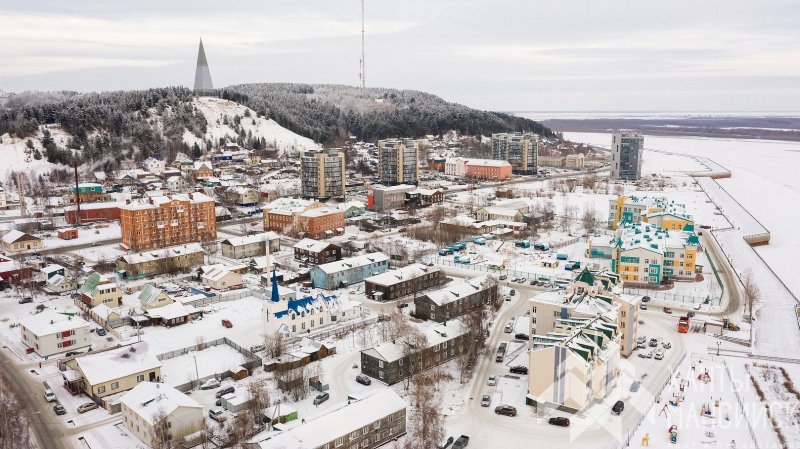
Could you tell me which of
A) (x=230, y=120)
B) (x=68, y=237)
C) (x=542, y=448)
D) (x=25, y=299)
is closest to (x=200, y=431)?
(x=542, y=448)

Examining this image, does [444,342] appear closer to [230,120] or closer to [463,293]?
[463,293]

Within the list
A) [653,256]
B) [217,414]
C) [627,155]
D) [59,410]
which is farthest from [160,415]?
[627,155]

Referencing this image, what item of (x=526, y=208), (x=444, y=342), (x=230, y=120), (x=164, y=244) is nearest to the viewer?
(x=444, y=342)

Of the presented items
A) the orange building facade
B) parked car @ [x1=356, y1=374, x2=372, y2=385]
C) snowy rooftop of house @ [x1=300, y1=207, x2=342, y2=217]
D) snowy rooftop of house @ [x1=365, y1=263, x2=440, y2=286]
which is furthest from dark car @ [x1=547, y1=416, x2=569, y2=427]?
the orange building facade

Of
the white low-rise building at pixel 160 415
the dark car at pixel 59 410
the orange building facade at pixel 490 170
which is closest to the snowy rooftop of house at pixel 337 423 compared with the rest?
the white low-rise building at pixel 160 415

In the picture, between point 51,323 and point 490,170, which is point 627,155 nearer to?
point 490,170

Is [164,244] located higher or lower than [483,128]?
lower

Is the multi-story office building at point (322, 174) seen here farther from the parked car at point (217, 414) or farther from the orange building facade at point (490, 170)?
the parked car at point (217, 414)
